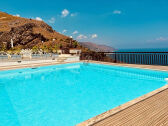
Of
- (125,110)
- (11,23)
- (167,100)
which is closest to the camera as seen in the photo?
(125,110)

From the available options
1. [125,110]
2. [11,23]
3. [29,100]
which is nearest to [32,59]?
[29,100]

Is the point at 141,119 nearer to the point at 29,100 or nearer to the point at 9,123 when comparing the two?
the point at 9,123

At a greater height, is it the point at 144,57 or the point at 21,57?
the point at 21,57

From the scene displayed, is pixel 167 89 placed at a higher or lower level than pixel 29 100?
higher

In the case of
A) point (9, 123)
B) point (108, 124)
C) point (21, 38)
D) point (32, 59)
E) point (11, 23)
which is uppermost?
point (11, 23)

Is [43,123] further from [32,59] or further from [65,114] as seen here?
[32,59]

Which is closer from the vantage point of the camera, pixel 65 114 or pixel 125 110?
pixel 125 110

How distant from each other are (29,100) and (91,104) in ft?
9.11

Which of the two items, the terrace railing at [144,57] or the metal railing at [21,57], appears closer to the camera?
the terrace railing at [144,57]

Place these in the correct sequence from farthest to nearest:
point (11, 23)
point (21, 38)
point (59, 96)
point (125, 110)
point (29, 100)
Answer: point (11, 23)
point (21, 38)
point (59, 96)
point (29, 100)
point (125, 110)

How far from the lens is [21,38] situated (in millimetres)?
55906

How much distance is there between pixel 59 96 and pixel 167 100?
14.2ft

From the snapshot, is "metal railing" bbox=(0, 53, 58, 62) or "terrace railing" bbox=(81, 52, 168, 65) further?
"metal railing" bbox=(0, 53, 58, 62)

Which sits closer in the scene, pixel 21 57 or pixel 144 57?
pixel 144 57
